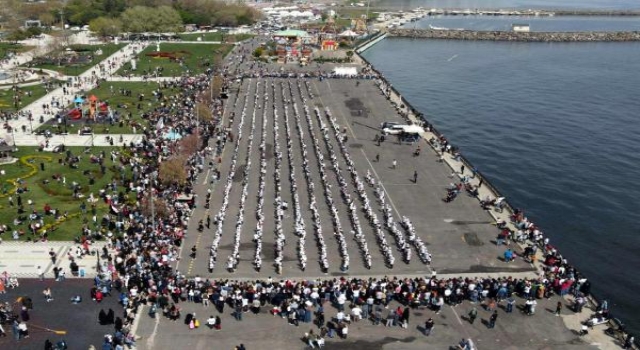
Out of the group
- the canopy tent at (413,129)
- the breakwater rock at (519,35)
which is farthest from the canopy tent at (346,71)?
the breakwater rock at (519,35)

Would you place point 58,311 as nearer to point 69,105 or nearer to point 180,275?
point 180,275

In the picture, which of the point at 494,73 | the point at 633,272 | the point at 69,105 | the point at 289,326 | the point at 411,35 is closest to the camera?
the point at 289,326

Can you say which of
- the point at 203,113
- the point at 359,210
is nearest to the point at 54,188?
the point at 203,113

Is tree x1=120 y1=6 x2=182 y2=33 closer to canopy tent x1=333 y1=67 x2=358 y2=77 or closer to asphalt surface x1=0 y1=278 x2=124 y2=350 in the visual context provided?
canopy tent x1=333 y1=67 x2=358 y2=77

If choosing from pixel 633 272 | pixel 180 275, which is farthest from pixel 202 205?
pixel 633 272

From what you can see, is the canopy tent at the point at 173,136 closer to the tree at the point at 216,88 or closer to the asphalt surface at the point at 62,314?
the tree at the point at 216,88

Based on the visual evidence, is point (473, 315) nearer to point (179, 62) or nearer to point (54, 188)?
point (54, 188)
